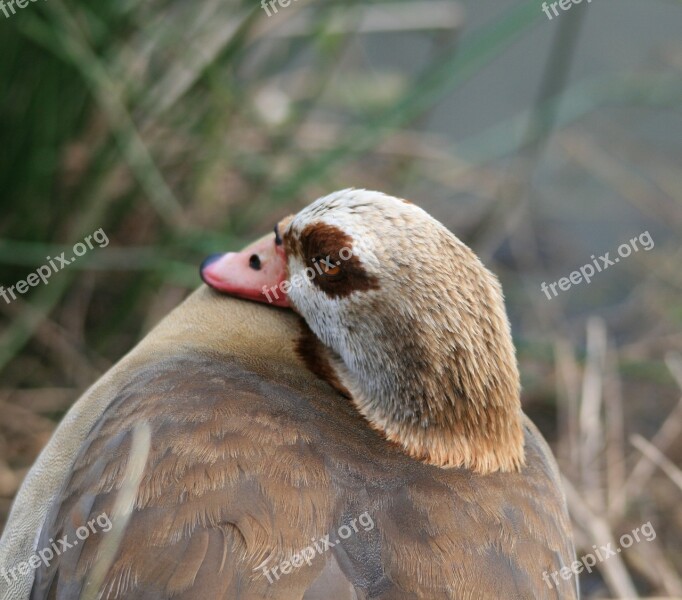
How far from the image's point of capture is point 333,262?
2.15 m

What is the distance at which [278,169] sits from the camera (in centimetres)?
418

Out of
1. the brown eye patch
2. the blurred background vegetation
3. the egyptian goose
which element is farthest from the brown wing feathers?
the blurred background vegetation

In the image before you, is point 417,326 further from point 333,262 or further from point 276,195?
point 276,195

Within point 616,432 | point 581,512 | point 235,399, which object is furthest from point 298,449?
point 616,432

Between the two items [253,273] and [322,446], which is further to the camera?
[253,273]
